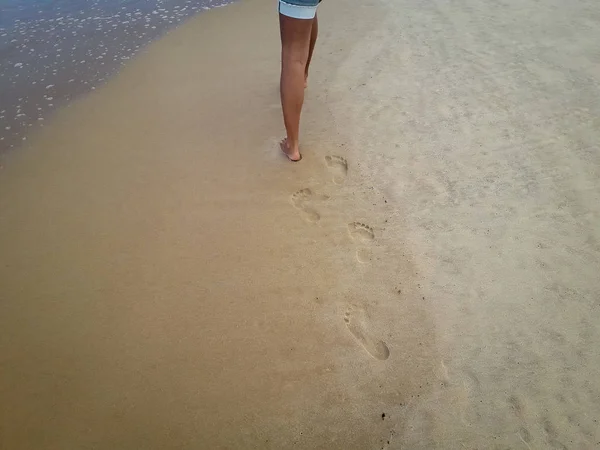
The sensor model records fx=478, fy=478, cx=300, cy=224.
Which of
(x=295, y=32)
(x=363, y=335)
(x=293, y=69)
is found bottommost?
(x=363, y=335)

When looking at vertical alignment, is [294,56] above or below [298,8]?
below

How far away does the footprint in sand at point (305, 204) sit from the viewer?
63.8 inches

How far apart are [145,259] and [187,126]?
72 cm

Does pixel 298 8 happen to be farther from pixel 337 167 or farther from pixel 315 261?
pixel 315 261

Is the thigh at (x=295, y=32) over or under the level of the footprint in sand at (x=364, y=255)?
over

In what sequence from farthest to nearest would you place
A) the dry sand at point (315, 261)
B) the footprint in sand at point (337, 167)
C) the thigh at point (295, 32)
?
1. the footprint in sand at point (337, 167)
2. the thigh at point (295, 32)
3. the dry sand at point (315, 261)

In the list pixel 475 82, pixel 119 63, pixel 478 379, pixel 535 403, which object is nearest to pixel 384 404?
pixel 478 379

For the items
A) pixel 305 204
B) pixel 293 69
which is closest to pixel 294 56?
pixel 293 69

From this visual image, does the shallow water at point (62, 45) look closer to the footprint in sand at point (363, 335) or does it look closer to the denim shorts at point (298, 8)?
the denim shorts at point (298, 8)

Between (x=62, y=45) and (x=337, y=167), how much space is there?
177 centimetres

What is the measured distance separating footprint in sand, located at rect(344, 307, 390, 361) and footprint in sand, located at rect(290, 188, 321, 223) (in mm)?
383

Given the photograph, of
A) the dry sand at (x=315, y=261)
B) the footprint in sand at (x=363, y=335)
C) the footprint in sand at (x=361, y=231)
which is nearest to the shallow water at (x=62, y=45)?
the dry sand at (x=315, y=261)

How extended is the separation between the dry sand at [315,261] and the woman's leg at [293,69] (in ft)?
0.33

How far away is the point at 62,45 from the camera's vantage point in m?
2.56
